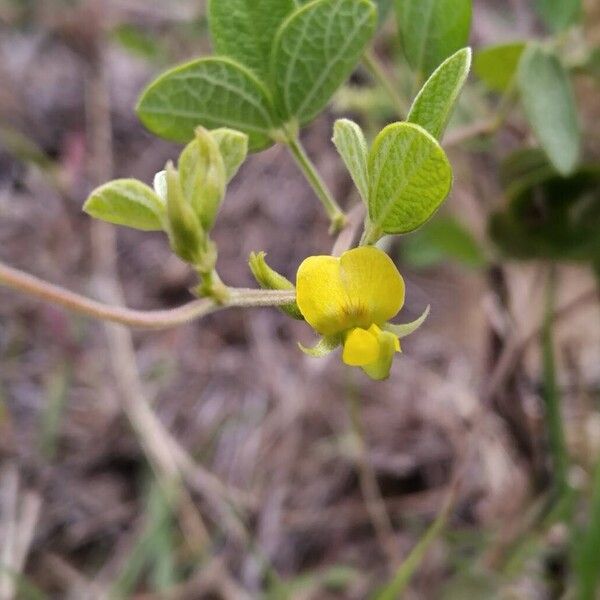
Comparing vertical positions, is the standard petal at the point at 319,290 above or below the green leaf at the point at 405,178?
below

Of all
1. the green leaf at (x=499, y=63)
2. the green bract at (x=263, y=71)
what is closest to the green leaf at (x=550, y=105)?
the green leaf at (x=499, y=63)

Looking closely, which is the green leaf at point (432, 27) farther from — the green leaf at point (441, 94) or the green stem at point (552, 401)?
the green stem at point (552, 401)

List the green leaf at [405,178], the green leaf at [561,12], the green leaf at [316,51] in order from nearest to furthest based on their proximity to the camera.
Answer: the green leaf at [405,178] → the green leaf at [316,51] → the green leaf at [561,12]

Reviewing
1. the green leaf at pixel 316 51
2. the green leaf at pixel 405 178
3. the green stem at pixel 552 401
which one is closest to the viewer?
the green leaf at pixel 405 178

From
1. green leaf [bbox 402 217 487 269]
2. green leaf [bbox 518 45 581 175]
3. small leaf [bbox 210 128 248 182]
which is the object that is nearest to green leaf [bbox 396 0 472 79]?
green leaf [bbox 518 45 581 175]

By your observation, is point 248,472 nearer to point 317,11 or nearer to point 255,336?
point 255,336

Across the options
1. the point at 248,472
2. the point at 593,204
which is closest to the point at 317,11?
the point at 593,204

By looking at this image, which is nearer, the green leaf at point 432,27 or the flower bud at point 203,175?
the flower bud at point 203,175

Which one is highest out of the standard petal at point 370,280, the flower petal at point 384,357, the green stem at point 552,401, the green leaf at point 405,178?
the green leaf at point 405,178
